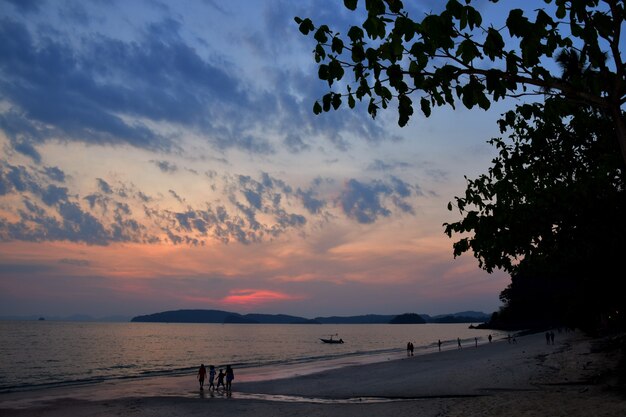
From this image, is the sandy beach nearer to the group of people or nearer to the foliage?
A: the group of people

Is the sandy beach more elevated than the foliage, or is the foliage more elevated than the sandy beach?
the foliage

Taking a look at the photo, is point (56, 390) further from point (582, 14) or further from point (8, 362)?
point (582, 14)

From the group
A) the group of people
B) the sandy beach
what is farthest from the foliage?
the group of people

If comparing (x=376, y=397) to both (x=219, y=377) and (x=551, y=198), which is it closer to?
(x=219, y=377)

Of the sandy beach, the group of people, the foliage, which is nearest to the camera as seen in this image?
the foliage

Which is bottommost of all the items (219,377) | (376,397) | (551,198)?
(376,397)

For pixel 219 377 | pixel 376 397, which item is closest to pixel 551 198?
pixel 376 397

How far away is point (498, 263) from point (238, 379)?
40275 mm

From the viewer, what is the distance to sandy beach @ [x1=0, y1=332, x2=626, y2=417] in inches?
749

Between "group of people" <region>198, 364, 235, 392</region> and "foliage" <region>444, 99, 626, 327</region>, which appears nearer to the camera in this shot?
"foliage" <region>444, 99, 626, 327</region>

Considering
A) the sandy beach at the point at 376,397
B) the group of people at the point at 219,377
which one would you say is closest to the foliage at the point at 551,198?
the sandy beach at the point at 376,397

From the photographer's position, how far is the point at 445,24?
523cm

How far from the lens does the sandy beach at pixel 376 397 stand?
19.0 meters

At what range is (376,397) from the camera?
29094mm
